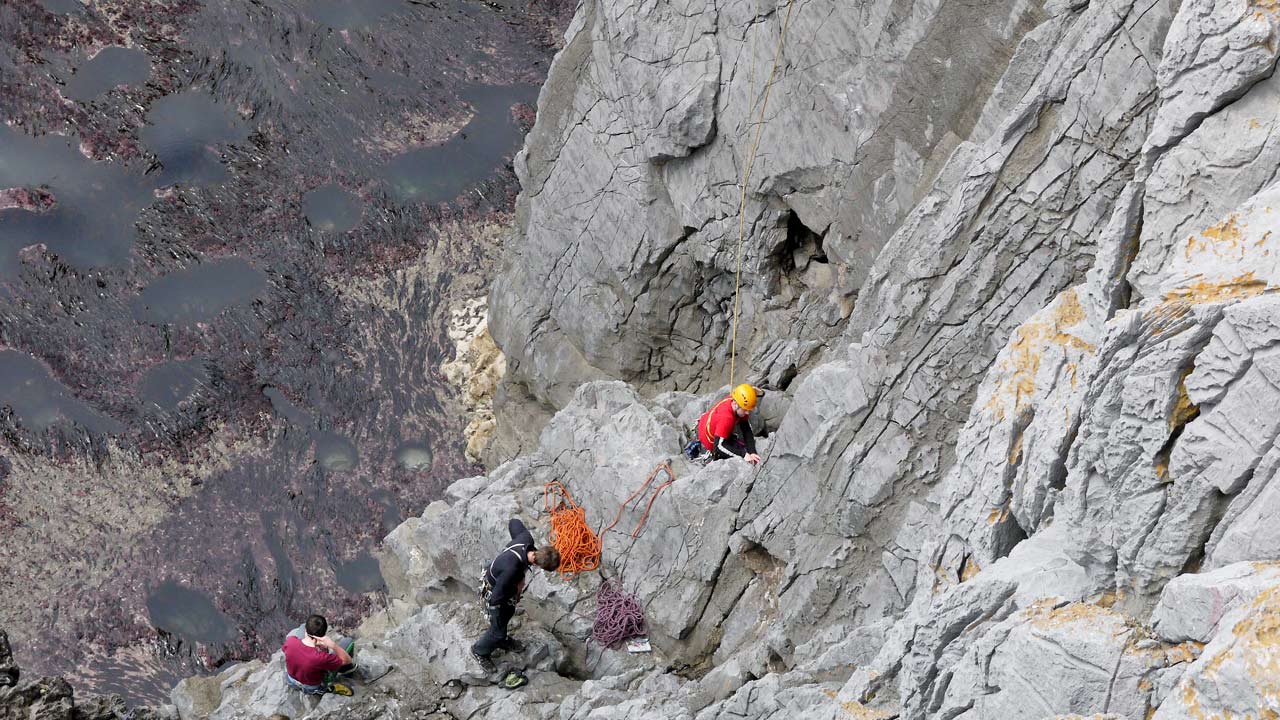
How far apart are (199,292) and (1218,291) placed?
1943 cm

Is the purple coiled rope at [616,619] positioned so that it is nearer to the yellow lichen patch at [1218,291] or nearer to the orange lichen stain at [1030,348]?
the orange lichen stain at [1030,348]

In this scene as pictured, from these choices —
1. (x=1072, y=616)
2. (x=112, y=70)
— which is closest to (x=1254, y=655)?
(x=1072, y=616)

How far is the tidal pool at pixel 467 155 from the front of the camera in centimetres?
2181

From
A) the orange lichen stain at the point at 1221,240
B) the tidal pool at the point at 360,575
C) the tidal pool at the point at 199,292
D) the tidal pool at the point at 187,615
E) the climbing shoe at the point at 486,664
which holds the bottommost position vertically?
the tidal pool at the point at 187,615

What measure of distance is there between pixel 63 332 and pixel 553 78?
11265 millimetres

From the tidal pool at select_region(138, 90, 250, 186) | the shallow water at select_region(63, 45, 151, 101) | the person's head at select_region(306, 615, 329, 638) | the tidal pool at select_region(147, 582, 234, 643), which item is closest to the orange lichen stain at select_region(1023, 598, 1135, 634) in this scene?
the person's head at select_region(306, 615, 329, 638)

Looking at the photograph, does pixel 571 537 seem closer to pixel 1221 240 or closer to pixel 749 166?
pixel 749 166

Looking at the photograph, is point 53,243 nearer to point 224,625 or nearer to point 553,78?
point 224,625

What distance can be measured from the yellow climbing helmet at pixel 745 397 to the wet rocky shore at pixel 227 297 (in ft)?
30.1

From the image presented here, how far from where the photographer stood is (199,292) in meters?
20.3

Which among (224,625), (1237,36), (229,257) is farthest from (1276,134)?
(229,257)

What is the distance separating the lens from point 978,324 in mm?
9930

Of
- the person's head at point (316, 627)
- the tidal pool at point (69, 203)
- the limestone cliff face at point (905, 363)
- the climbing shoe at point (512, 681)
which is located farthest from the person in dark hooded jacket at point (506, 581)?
the tidal pool at point (69, 203)

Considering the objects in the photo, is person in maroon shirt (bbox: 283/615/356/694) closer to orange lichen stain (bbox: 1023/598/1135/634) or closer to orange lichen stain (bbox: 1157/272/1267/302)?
orange lichen stain (bbox: 1023/598/1135/634)
